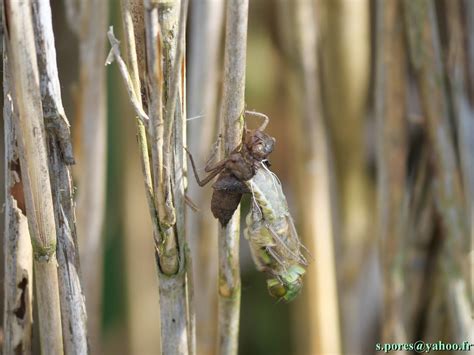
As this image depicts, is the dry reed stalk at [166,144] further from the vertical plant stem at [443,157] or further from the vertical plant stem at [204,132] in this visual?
the vertical plant stem at [443,157]

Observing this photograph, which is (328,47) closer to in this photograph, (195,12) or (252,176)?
(195,12)

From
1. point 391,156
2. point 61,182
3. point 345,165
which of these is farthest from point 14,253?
point 345,165

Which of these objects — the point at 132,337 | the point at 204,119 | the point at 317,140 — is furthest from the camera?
the point at 132,337

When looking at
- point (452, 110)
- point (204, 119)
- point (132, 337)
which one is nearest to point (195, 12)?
point (204, 119)

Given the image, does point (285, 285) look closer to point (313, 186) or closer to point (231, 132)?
point (231, 132)

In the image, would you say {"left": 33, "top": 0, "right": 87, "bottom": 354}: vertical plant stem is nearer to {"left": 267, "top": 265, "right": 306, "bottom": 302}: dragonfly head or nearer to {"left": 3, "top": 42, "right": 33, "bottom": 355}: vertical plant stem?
{"left": 3, "top": 42, "right": 33, "bottom": 355}: vertical plant stem

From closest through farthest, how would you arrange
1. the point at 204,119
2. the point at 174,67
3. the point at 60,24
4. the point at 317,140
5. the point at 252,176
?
the point at 174,67 → the point at 252,176 → the point at 204,119 → the point at 317,140 → the point at 60,24

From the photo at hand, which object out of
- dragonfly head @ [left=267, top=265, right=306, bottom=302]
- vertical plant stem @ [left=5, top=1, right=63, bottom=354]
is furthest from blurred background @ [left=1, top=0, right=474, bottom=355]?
vertical plant stem @ [left=5, top=1, right=63, bottom=354]
